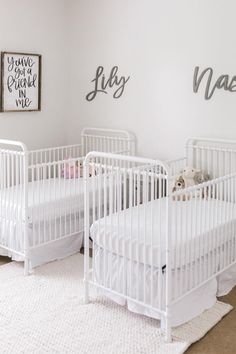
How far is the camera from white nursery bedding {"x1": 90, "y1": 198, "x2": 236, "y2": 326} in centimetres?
251

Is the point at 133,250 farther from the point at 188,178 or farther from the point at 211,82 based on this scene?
the point at 211,82

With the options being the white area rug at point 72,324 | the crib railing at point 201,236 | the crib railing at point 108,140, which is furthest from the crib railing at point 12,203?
the crib railing at point 201,236

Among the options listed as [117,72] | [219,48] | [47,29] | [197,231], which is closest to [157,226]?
[197,231]

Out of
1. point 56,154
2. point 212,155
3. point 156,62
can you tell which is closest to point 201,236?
point 212,155

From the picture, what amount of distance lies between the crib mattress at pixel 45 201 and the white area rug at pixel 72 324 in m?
0.48

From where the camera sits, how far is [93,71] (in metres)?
4.34

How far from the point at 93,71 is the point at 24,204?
5.47 feet

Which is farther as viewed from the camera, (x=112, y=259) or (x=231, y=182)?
(x=231, y=182)

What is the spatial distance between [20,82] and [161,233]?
2.24 metres

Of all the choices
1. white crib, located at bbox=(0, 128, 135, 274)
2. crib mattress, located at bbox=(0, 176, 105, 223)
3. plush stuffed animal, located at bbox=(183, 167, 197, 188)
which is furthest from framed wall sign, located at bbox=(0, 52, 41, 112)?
plush stuffed animal, located at bbox=(183, 167, 197, 188)

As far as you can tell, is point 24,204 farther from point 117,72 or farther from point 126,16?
point 126,16

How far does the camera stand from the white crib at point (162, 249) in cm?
246

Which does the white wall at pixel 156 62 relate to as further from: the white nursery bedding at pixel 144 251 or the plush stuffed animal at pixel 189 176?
the white nursery bedding at pixel 144 251

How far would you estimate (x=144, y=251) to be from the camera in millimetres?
2508
